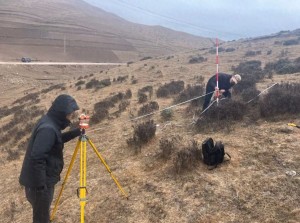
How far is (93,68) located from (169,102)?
49.6 meters

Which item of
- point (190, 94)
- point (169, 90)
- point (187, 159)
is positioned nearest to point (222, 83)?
point (187, 159)

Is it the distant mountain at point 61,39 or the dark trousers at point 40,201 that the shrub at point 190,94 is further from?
the distant mountain at point 61,39

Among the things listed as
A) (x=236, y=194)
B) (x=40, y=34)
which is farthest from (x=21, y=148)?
(x=40, y=34)

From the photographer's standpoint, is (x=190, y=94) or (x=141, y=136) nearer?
(x=141, y=136)

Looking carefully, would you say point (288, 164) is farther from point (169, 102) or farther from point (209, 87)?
point (169, 102)

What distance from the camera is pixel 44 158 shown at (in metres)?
4.84

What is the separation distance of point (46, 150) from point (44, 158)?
0.36ft

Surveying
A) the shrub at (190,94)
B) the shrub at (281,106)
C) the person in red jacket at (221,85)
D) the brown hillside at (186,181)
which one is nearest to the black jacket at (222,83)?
the person in red jacket at (221,85)

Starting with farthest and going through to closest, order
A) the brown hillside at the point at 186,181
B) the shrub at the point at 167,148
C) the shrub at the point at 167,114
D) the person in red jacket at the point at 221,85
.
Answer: the shrub at the point at 167,114 → the person in red jacket at the point at 221,85 → the shrub at the point at 167,148 → the brown hillside at the point at 186,181

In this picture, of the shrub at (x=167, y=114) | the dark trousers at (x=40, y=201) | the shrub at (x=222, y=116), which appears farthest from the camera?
the shrub at (x=167, y=114)

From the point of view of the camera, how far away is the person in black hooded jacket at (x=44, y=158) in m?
4.84

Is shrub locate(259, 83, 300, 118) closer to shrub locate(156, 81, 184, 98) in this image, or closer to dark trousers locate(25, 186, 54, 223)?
dark trousers locate(25, 186, 54, 223)

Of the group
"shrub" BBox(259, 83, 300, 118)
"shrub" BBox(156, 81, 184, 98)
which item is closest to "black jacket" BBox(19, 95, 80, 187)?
"shrub" BBox(259, 83, 300, 118)

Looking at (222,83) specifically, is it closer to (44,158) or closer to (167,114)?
(167,114)
